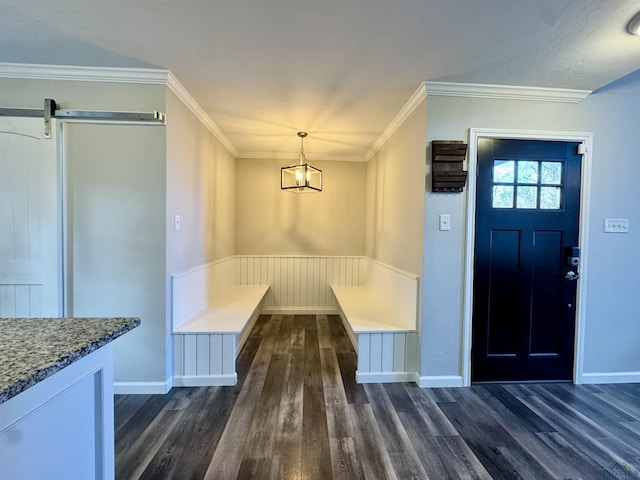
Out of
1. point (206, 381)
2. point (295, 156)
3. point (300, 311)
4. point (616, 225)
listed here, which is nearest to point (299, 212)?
point (295, 156)

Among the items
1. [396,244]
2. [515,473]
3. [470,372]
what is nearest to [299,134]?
[396,244]

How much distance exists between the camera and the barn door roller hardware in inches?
81.7

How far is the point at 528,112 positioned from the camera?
2.35 meters

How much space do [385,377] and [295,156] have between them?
3.36 m

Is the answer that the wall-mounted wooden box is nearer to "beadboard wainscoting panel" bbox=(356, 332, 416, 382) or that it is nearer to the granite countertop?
"beadboard wainscoting panel" bbox=(356, 332, 416, 382)

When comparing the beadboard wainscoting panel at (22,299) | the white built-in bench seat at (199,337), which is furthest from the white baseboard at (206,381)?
the beadboard wainscoting panel at (22,299)

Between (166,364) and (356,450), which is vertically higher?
(166,364)

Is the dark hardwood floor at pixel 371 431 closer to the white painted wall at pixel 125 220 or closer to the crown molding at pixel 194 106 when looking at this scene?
the white painted wall at pixel 125 220

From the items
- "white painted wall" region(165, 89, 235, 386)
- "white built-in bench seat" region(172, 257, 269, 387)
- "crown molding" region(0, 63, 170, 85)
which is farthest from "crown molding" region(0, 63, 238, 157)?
"white built-in bench seat" region(172, 257, 269, 387)

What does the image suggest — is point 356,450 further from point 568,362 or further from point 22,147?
point 22,147

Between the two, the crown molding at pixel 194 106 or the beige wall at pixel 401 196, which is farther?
the beige wall at pixel 401 196

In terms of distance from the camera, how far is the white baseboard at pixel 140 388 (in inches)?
86.4

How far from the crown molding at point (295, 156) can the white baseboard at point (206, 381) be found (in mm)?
3169

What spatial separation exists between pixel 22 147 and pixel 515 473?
388 centimetres
